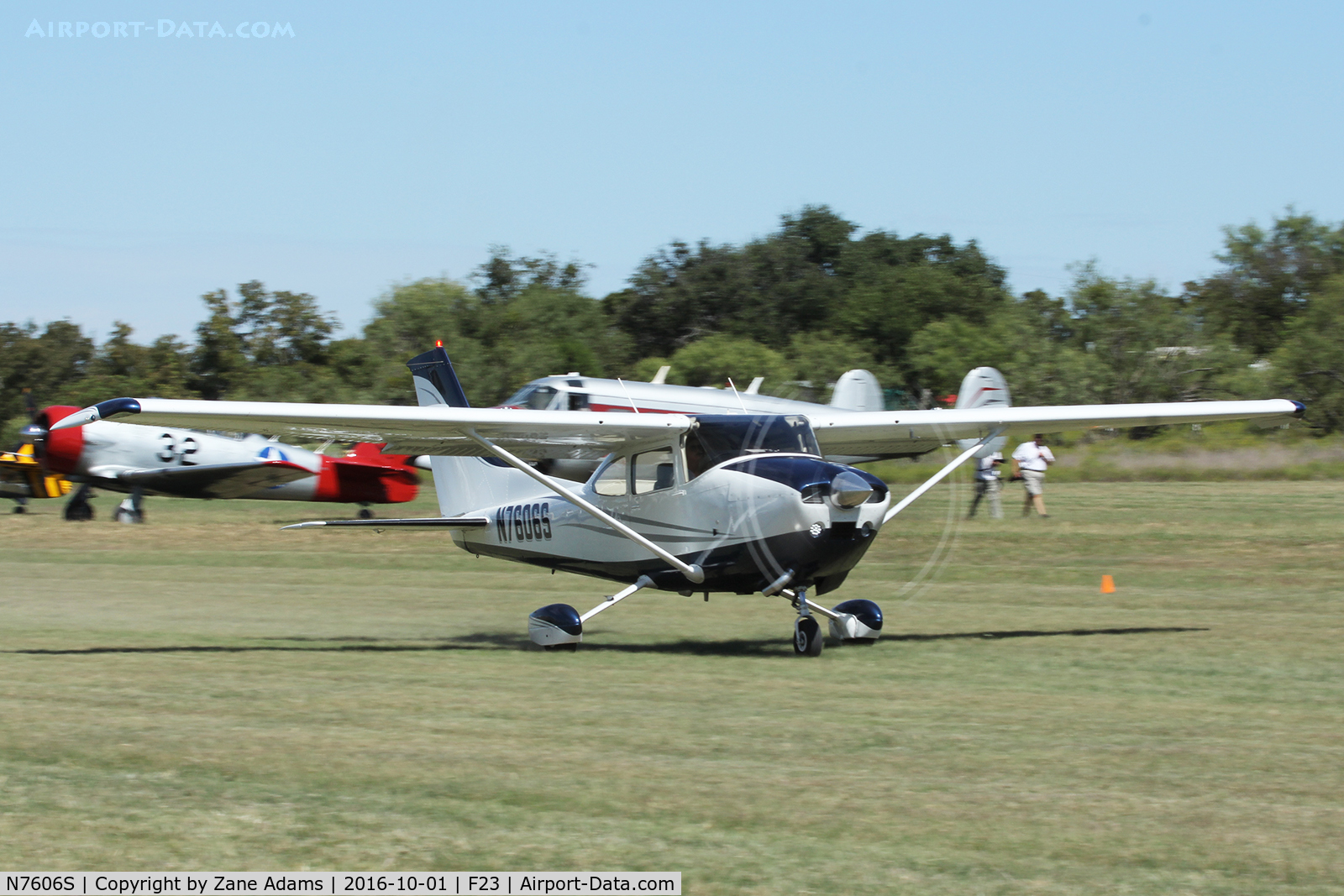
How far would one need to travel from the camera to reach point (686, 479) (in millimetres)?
11016

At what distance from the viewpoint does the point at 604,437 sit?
1146 cm

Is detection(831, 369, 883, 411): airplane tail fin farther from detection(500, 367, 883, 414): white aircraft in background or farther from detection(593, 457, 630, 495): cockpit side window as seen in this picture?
detection(593, 457, 630, 495): cockpit side window

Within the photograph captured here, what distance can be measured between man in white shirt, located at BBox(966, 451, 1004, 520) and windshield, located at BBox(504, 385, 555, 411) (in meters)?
8.39

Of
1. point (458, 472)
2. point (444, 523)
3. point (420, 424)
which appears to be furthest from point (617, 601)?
point (458, 472)

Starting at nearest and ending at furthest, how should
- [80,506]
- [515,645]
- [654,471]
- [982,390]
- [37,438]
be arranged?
[654,471] < [515,645] < [982,390] < [37,438] < [80,506]

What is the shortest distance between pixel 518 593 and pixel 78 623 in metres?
5.22

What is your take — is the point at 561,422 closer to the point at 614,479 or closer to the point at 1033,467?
the point at 614,479

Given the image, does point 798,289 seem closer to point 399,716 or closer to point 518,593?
point 518,593

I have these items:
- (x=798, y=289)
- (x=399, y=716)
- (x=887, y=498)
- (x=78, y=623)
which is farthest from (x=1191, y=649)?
(x=798, y=289)

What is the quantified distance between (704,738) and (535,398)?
18.4 m

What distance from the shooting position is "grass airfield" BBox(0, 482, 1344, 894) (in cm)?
485

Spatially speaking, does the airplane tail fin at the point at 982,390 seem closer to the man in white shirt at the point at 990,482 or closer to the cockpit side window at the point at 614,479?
the man in white shirt at the point at 990,482

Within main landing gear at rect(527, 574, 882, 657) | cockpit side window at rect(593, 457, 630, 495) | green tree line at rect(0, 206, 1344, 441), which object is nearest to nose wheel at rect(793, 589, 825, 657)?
main landing gear at rect(527, 574, 882, 657)

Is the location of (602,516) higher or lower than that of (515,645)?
higher
